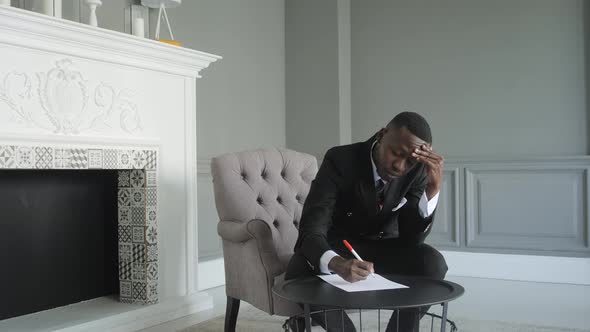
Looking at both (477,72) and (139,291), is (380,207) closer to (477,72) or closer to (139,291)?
(139,291)

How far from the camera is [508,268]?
4.04 metres

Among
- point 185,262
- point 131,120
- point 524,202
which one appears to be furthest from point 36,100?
point 524,202

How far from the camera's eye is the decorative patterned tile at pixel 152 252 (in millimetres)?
2976

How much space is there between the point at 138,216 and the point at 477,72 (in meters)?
2.47

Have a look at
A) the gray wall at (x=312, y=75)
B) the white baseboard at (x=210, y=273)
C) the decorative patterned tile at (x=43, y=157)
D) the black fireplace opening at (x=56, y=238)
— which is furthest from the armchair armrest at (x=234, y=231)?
the gray wall at (x=312, y=75)

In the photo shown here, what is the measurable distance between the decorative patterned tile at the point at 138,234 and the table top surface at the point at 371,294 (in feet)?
4.72

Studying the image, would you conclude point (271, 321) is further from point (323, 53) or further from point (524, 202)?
point (323, 53)

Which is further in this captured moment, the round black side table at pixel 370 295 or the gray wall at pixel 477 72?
the gray wall at pixel 477 72

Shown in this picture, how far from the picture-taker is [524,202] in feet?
13.2

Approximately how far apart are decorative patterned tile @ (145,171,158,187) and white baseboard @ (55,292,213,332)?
22.3 inches

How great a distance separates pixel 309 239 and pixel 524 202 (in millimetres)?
2629

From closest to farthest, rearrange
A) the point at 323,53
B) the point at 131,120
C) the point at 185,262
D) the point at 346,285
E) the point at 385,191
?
the point at 346,285 → the point at 385,191 → the point at 131,120 → the point at 185,262 → the point at 323,53

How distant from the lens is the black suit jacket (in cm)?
193

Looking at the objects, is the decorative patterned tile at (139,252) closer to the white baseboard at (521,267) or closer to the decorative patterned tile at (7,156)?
the decorative patterned tile at (7,156)
